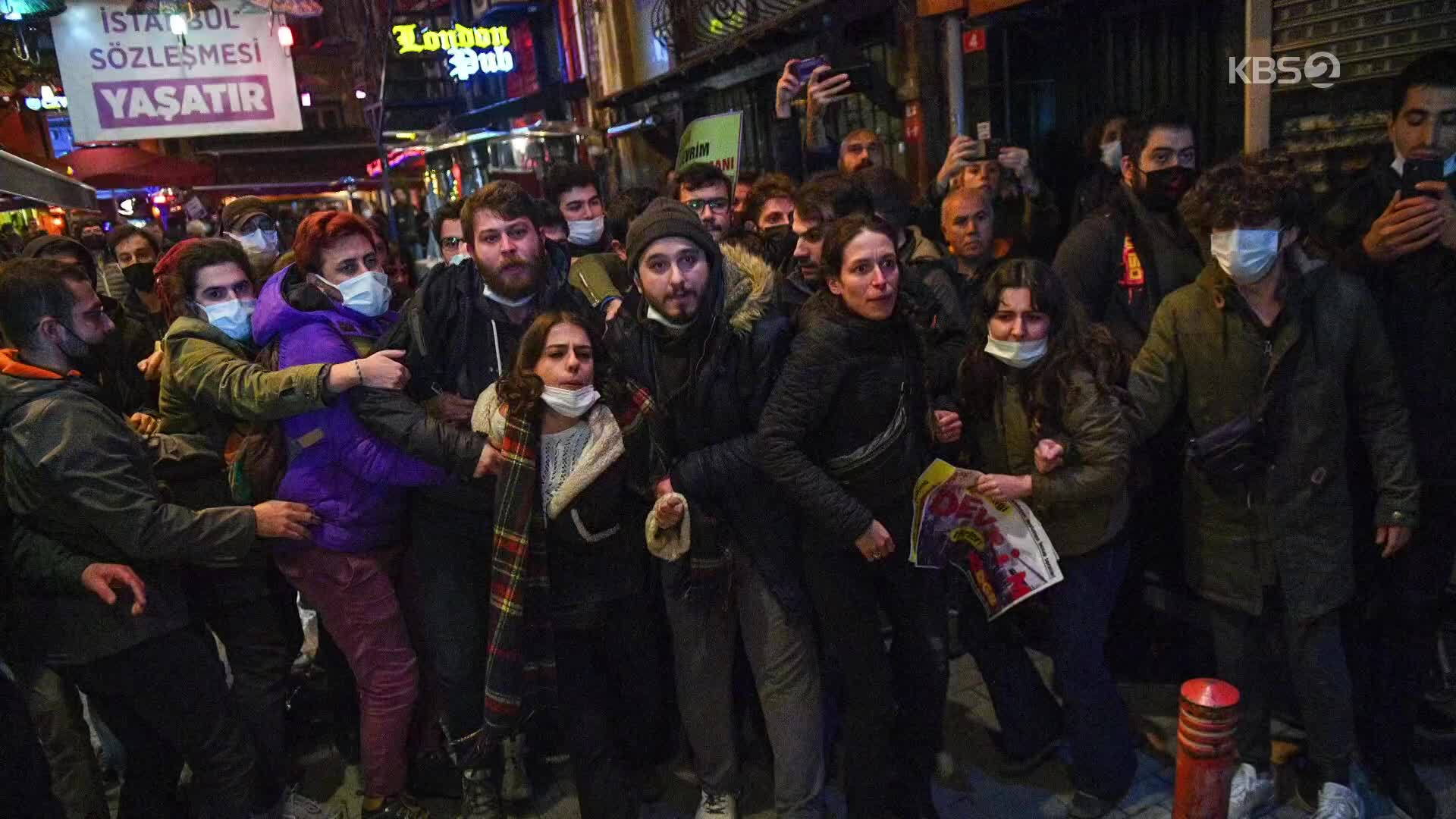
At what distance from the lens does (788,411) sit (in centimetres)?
302

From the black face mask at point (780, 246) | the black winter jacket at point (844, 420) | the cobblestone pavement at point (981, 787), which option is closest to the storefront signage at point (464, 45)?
the black face mask at point (780, 246)

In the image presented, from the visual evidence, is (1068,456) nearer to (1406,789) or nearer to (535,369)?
(1406,789)

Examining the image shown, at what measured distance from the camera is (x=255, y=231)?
5094 millimetres

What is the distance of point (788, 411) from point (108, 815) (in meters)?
3.16

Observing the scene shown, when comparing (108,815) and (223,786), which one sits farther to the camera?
(108,815)

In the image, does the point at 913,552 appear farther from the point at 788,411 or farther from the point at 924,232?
the point at 924,232

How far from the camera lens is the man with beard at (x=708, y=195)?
4.73 metres

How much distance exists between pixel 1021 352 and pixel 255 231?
4277 mm

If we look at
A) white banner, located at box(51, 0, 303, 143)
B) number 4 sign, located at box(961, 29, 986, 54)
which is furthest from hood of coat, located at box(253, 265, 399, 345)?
number 4 sign, located at box(961, 29, 986, 54)

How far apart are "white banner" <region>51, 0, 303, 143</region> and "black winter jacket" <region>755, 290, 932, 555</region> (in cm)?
639

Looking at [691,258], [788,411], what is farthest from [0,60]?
[788,411]

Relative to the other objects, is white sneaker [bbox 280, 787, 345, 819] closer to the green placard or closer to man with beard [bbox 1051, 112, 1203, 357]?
man with beard [bbox 1051, 112, 1203, 357]

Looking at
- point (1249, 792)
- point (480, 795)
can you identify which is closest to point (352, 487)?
point (480, 795)

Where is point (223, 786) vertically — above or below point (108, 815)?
above
